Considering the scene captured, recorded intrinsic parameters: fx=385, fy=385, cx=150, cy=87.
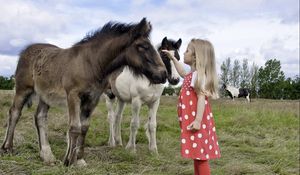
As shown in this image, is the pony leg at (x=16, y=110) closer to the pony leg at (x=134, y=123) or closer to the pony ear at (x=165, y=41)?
the pony leg at (x=134, y=123)

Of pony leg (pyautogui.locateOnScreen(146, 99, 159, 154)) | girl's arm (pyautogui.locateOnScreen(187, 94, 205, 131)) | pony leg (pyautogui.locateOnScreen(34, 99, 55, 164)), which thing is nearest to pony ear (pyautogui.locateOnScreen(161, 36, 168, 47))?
pony leg (pyautogui.locateOnScreen(146, 99, 159, 154))

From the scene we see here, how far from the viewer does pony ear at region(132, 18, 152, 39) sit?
16.3ft

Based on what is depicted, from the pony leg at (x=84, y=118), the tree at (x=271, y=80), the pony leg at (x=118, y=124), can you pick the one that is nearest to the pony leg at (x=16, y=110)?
the pony leg at (x=84, y=118)

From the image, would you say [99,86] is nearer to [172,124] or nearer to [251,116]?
[172,124]

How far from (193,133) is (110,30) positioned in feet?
6.72

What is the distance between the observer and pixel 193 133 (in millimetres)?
4246

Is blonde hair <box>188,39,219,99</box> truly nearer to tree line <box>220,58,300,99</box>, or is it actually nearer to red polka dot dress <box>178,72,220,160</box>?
red polka dot dress <box>178,72,220,160</box>

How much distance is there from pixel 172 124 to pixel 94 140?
3930 mm

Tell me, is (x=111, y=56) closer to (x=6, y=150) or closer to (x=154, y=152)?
(x=6, y=150)

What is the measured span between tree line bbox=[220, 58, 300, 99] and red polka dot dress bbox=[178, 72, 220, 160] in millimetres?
44450

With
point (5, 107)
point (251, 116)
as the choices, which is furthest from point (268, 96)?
point (5, 107)

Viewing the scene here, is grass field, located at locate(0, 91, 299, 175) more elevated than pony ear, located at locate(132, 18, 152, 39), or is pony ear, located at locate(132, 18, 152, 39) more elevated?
pony ear, located at locate(132, 18, 152, 39)

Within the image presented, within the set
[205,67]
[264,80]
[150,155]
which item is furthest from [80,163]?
[264,80]

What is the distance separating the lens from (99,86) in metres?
5.31
